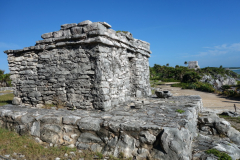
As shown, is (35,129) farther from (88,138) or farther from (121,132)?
(121,132)

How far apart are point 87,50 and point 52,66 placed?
4.74 feet

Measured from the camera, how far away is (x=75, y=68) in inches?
211

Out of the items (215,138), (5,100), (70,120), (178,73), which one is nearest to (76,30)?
(70,120)

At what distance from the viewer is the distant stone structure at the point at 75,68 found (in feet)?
16.7

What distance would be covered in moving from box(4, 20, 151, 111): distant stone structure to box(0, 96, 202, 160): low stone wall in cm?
85

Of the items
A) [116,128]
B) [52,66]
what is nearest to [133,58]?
[52,66]

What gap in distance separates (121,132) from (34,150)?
6.42 feet

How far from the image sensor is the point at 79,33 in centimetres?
538

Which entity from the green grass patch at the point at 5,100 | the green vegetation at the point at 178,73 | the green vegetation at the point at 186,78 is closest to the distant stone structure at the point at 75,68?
the green grass patch at the point at 5,100

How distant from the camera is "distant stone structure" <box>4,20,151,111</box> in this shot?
16.7ft

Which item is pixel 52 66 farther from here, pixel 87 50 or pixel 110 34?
pixel 110 34

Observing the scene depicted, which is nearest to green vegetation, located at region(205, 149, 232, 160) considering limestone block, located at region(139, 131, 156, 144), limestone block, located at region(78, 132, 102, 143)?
limestone block, located at region(139, 131, 156, 144)

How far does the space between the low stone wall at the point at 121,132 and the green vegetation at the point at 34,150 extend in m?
0.16

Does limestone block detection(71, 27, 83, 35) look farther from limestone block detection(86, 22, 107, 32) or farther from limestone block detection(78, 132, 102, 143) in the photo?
limestone block detection(78, 132, 102, 143)
